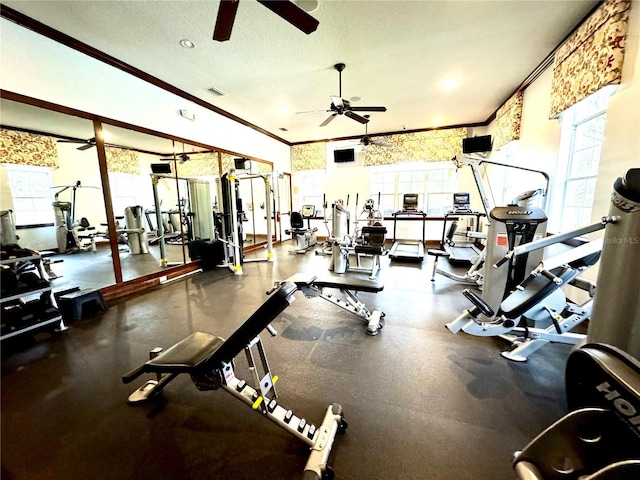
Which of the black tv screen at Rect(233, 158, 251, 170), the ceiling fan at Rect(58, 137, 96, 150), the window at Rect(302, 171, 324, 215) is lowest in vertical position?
the window at Rect(302, 171, 324, 215)

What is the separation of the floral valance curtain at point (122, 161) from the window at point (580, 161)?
19.9 ft

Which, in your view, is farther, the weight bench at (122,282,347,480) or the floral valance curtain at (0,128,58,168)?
the floral valance curtain at (0,128,58,168)

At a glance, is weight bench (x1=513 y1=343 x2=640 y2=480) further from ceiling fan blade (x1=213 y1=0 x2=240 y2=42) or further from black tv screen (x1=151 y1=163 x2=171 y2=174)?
black tv screen (x1=151 y1=163 x2=171 y2=174)

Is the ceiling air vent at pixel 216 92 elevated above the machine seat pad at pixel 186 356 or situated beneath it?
elevated above

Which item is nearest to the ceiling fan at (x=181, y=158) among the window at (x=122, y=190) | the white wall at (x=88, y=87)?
the white wall at (x=88, y=87)

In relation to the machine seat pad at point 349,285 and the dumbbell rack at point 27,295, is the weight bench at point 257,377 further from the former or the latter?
the dumbbell rack at point 27,295

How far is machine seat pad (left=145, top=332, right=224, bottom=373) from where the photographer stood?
140cm

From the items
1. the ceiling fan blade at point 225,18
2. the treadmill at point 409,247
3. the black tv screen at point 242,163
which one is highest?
the ceiling fan blade at point 225,18

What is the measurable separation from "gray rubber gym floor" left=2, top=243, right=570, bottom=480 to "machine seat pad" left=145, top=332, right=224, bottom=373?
0.39 m

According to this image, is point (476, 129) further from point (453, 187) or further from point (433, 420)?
point (433, 420)

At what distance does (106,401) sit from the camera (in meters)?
1.70

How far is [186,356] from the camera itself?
58.9 inches

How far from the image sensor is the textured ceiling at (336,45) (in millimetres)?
2611

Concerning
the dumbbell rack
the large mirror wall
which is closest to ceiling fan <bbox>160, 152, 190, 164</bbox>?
the large mirror wall
